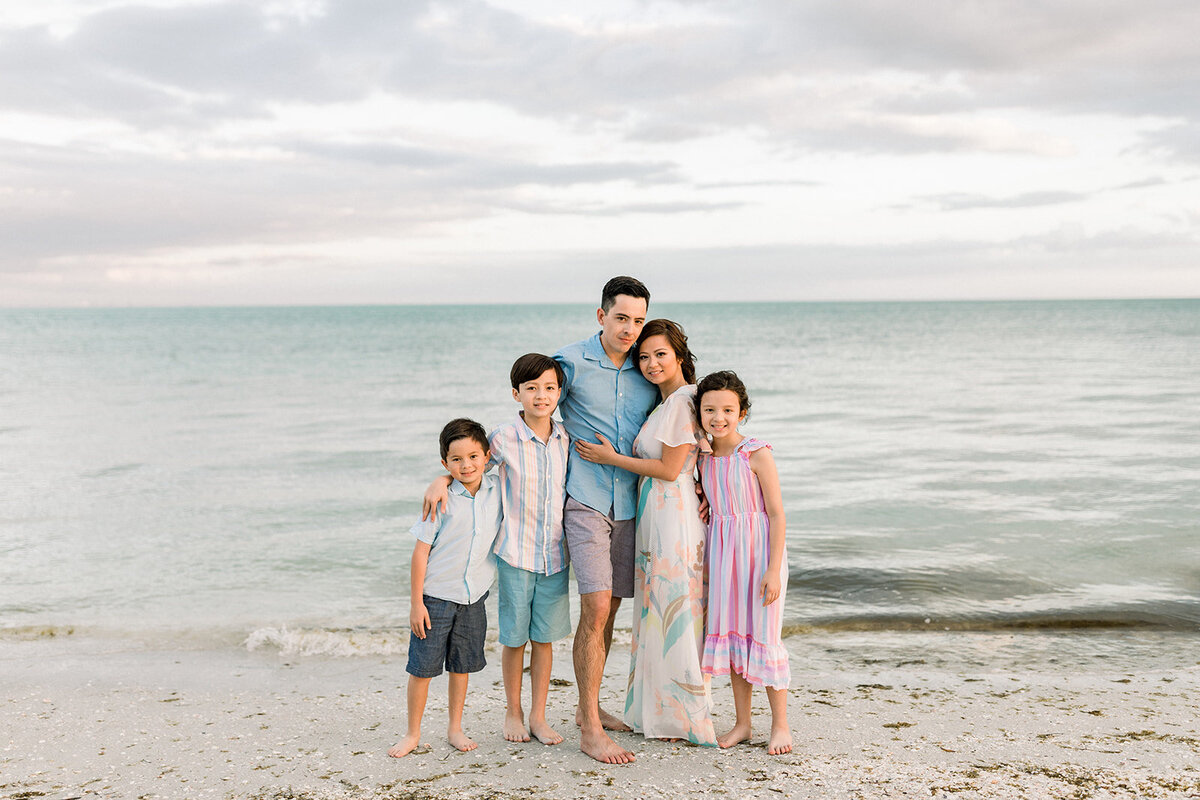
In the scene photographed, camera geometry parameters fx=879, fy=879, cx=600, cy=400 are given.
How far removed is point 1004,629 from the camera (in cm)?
637

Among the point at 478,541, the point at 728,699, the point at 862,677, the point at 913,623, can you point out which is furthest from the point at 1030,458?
the point at 478,541

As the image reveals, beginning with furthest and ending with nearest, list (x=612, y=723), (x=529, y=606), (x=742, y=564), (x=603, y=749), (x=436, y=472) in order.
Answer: (x=436, y=472) < (x=612, y=723) < (x=529, y=606) < (x=742, y=564) < (x=603, y=749)

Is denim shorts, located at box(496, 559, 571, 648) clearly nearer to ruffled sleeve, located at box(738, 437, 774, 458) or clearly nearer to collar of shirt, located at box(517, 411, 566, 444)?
collar of shirt, located at box(517, 411, 566, 444)

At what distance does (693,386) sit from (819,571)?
416 centimetres

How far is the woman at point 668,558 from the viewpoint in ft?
13.4

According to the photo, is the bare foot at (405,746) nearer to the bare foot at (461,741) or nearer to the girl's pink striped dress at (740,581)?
the bare foot at (461,741)

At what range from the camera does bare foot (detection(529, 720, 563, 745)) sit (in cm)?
417

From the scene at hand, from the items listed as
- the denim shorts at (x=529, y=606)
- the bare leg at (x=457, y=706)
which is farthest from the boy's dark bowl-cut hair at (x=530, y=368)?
the bare leg at (x=457, y=706)

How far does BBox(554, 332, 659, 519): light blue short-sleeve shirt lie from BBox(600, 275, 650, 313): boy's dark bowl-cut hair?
0.70 feet

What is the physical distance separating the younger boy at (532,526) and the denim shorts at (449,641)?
0.13 m

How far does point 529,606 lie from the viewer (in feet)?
13.8

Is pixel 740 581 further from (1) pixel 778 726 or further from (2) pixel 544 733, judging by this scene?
(2) pixel 544 733

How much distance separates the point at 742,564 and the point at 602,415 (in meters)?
0.96

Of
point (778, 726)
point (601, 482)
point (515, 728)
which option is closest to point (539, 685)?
point (515, 728)
